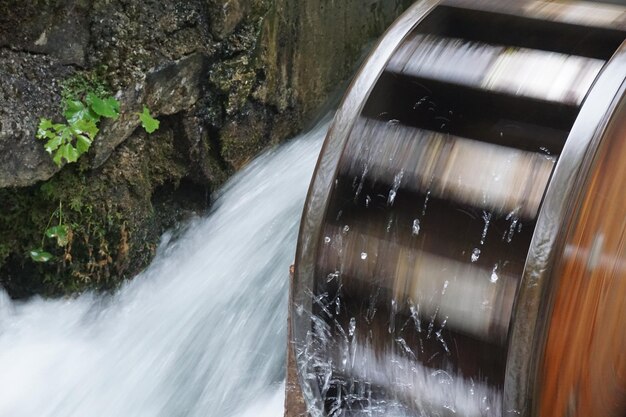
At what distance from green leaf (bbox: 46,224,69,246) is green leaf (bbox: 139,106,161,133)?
2.22ft

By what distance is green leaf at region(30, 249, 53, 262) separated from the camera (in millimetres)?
4633

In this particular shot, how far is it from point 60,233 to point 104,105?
Answer: 2.38 ft

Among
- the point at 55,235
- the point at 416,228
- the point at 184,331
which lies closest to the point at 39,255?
the point at 55,235

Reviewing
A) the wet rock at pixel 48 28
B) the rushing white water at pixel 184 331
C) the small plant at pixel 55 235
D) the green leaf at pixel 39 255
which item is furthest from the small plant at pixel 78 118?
the rushing white water at pixel 184 331

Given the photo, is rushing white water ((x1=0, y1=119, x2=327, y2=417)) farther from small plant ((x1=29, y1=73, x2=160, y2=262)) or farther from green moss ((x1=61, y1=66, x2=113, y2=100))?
green moss ((x1=61, y1=66, x2=113, y2=100))

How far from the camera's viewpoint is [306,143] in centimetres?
570

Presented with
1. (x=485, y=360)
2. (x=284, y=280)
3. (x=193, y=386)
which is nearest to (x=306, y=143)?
(x=284, y=280)

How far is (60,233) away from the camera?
461 centimetres

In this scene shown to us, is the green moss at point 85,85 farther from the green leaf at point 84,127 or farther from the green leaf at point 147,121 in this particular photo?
the green leaf at point 147,121

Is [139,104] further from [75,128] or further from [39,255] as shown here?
[39,255]

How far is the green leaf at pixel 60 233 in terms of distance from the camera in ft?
15.1

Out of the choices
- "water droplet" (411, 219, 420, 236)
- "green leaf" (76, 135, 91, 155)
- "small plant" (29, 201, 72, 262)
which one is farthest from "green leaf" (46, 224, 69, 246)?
"water droplet" (411, 219, 420, 236)

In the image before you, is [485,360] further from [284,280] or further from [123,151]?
→ [123,151]

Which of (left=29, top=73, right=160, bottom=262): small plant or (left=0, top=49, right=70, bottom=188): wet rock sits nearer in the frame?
(left=0, top=49, right=70, bottom=188): wet rock
